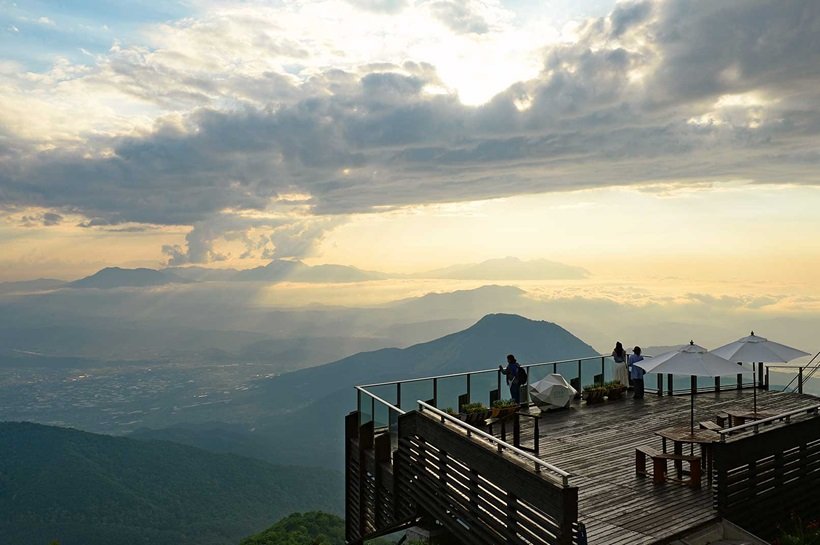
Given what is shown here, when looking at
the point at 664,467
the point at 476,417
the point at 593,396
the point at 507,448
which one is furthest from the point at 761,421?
the point at 593,396

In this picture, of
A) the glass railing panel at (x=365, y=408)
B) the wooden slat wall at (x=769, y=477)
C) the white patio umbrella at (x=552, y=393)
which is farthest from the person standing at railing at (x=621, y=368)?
the glass railing panel at (x=365, y=408)

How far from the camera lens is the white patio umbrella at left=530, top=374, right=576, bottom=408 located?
19094 mm

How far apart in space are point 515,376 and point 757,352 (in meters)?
6.42

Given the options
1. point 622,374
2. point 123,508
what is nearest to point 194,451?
point 123,508

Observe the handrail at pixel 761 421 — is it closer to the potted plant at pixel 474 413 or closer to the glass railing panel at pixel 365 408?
the potted plant at pixel 474 413

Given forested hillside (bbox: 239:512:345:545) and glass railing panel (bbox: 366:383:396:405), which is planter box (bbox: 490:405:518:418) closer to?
glass railing panel (bbox: 366:383:396:405)

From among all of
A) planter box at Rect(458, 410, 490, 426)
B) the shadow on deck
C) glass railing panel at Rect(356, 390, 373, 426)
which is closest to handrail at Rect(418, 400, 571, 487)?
the shadow on deck

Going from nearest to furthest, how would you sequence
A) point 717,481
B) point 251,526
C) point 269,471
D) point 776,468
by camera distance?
point 717,481 < point 776,468 < point 251,526 < point 269,471

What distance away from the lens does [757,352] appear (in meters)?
17.1

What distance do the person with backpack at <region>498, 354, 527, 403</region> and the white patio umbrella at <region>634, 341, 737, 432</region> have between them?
4438 mm

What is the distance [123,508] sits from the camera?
143 meters

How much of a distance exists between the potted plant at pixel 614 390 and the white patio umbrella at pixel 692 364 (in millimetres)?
→ 6376

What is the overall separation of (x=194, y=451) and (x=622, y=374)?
17646cm

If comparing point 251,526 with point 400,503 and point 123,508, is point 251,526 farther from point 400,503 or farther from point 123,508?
point 400,503
